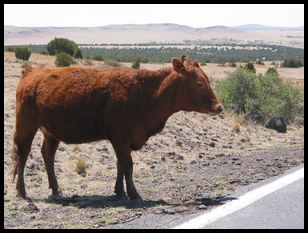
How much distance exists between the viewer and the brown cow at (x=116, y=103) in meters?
9.56

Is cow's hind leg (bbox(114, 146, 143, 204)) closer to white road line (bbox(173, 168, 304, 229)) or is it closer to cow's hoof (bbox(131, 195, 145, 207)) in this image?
cow's hoof (bbox(131, 195, 145, 207))

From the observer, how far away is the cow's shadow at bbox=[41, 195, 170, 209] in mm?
9055

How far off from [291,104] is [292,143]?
21.1ft

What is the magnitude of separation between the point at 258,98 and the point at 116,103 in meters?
14.5

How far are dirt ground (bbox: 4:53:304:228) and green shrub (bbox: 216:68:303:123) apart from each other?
3.08m

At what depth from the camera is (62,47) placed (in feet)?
175

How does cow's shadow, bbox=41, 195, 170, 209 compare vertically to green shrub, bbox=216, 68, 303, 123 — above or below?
below

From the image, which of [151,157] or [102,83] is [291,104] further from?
[102,83]

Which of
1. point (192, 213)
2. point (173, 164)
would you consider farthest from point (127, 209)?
point (173, 164)

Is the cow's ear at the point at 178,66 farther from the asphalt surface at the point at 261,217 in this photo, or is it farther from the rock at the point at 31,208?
the rock at the point at 31,208

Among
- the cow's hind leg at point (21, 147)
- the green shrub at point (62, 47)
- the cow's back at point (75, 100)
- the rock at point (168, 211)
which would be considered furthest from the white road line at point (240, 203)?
the green shrub at point (62, 47)

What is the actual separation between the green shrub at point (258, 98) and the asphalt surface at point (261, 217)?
13859 millimetres

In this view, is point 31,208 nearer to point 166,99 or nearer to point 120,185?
point 120,185

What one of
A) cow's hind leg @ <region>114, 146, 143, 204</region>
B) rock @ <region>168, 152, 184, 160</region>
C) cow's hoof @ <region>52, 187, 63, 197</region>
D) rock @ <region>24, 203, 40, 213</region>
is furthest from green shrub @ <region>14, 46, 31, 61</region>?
rock @ <region>24, 203, 40, 213</region>
